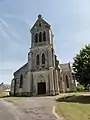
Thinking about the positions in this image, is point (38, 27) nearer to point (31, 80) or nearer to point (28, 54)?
point (28, 54)

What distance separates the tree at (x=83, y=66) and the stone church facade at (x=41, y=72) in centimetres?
765

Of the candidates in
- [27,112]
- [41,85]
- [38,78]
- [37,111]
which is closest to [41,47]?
[38,78]

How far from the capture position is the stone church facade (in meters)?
34.1

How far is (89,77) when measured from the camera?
24.9m

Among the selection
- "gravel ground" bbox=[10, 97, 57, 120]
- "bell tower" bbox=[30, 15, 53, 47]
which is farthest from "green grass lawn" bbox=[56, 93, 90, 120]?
"bell tower" bbox=[30, 15, 53, 47]

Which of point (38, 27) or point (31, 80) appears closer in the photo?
point (31, 80)

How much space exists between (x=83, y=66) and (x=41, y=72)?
11.4 meters

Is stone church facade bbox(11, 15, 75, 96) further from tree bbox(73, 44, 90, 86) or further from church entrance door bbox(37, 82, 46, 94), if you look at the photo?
tree bbox(73, 44, 90, 86)

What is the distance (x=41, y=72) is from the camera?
3497 centimetres

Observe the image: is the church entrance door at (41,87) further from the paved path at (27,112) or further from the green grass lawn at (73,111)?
the paved path at (27,112)

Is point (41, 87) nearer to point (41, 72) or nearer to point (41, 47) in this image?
point (41, 72)

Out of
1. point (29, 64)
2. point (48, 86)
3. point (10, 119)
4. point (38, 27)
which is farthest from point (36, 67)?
point (10, 119)

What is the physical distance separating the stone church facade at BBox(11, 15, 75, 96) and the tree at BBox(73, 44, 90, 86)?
765 cm

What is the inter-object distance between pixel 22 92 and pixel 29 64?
256 inches
